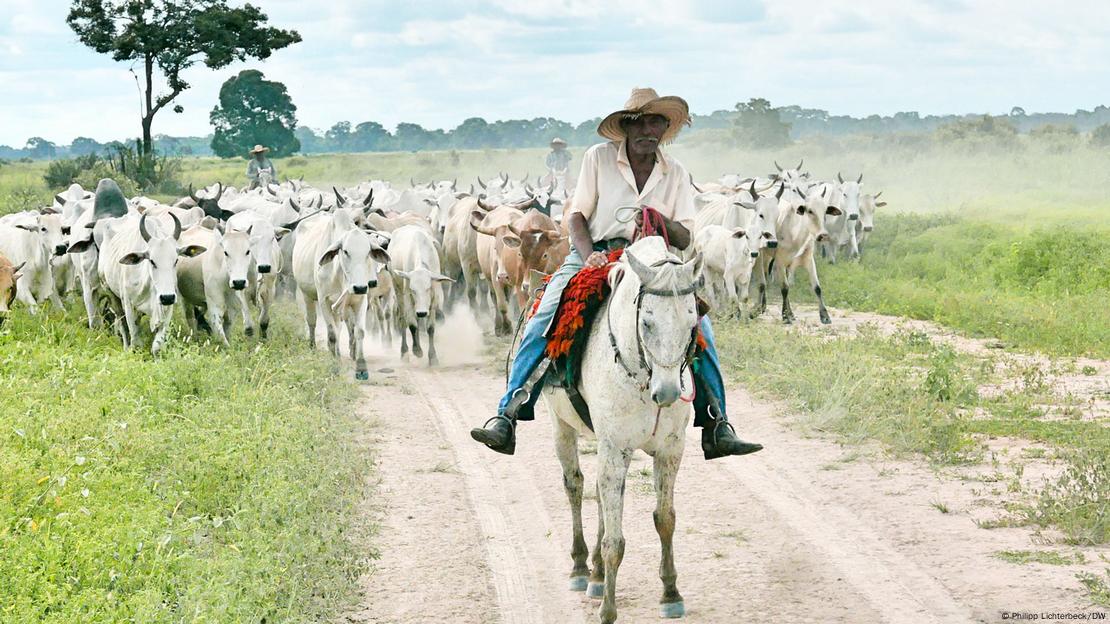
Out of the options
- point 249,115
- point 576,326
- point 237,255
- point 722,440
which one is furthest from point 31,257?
point 249,115

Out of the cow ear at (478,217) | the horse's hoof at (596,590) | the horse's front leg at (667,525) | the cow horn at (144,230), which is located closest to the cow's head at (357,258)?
the cow horn at (144,230)

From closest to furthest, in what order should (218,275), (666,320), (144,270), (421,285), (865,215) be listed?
(666,320) → (144,270) → (218,275) → (421,285) → (865,215)

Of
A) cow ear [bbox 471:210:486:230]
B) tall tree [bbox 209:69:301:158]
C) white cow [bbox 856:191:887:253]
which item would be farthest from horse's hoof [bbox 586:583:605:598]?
tall tree [bbox 209:69:301:158]

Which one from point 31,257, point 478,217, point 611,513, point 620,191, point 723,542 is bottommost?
point 723,542

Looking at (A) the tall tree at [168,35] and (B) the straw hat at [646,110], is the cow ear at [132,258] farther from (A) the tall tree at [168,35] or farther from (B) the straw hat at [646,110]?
(A) the tall tree at [168,35]

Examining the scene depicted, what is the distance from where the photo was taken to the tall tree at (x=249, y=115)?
68.8 metres

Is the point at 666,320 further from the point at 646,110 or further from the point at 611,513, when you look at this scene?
the point at 646,110

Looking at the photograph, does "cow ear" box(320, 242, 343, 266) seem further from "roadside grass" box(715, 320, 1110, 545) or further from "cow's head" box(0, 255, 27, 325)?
"roadside grass" box(715, 320, 1110, 545)

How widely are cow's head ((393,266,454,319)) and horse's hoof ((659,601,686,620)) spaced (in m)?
7.97

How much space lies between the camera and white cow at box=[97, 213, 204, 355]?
12102 millimetres

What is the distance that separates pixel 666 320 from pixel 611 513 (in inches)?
43.4

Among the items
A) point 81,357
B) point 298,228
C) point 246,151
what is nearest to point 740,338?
point 298,228

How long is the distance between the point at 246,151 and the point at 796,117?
170ft

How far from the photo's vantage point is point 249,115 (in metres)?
69.9
